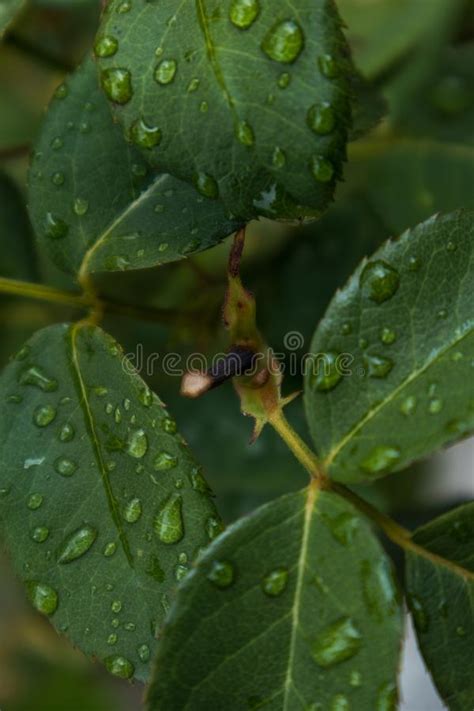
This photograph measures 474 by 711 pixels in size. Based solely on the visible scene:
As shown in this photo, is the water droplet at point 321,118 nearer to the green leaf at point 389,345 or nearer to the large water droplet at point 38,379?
the green leaf at point 389,345

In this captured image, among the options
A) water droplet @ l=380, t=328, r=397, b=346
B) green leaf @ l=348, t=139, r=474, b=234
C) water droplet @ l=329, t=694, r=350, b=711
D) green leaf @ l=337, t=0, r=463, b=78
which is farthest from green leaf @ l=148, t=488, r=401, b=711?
green leaf @ l=337, t=0, r=463, b=78

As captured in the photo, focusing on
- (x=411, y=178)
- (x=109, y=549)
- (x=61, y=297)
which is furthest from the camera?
(x=411, y=178)

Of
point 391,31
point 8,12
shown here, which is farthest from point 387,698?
point 391,31

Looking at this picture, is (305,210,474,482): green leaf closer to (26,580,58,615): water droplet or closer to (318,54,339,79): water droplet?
(318,54,339,79): water droplet

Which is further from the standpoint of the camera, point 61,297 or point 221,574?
point 61,297

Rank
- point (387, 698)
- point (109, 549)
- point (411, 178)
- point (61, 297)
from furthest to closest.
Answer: point (411, 178) < point (61, 297) < point (109, 549) < point (387, 698)

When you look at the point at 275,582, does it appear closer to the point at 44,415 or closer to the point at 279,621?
the point at 279,621

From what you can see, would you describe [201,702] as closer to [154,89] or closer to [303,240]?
[154,89]
